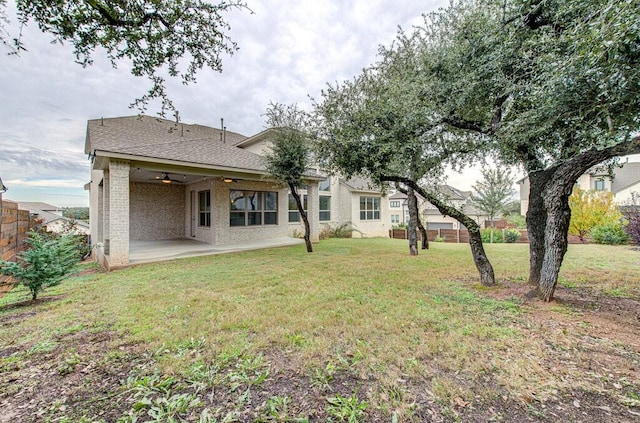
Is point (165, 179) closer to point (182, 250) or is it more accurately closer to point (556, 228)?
point (182, 250)

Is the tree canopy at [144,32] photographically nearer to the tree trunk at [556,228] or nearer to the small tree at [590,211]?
the tree trunk at [556,228]

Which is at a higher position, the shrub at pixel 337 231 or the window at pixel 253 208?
the window at pixel 253 208

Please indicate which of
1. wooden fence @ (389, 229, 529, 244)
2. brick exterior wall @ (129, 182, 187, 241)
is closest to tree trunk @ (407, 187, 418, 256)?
wooden fence @ (389, 229, 529, 244)

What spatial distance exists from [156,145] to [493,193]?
1850 cm

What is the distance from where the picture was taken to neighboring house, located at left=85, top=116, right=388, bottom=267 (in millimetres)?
7908

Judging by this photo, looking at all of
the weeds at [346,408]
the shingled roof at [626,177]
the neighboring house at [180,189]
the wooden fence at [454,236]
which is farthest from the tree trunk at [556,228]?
the shingled roof at [626,177]

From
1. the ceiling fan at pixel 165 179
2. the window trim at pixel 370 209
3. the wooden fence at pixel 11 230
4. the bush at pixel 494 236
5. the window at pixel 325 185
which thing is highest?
the window at pixel 325 185

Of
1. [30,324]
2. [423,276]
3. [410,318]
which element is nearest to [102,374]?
[30,324]

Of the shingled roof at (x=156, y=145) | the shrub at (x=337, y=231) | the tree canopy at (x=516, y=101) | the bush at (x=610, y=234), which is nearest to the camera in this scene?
the tree canopy at (x=516, y=101)

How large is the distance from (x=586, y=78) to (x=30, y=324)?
783 cm

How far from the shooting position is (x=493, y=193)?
1714cm

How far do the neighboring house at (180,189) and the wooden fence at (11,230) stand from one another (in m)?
1.89

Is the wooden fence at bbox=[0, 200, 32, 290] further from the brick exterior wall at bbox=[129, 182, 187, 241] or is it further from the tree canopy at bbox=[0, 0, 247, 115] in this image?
the brick exterior wall at bbox=[129, 182, 187, 241]

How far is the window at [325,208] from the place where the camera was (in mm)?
18031
